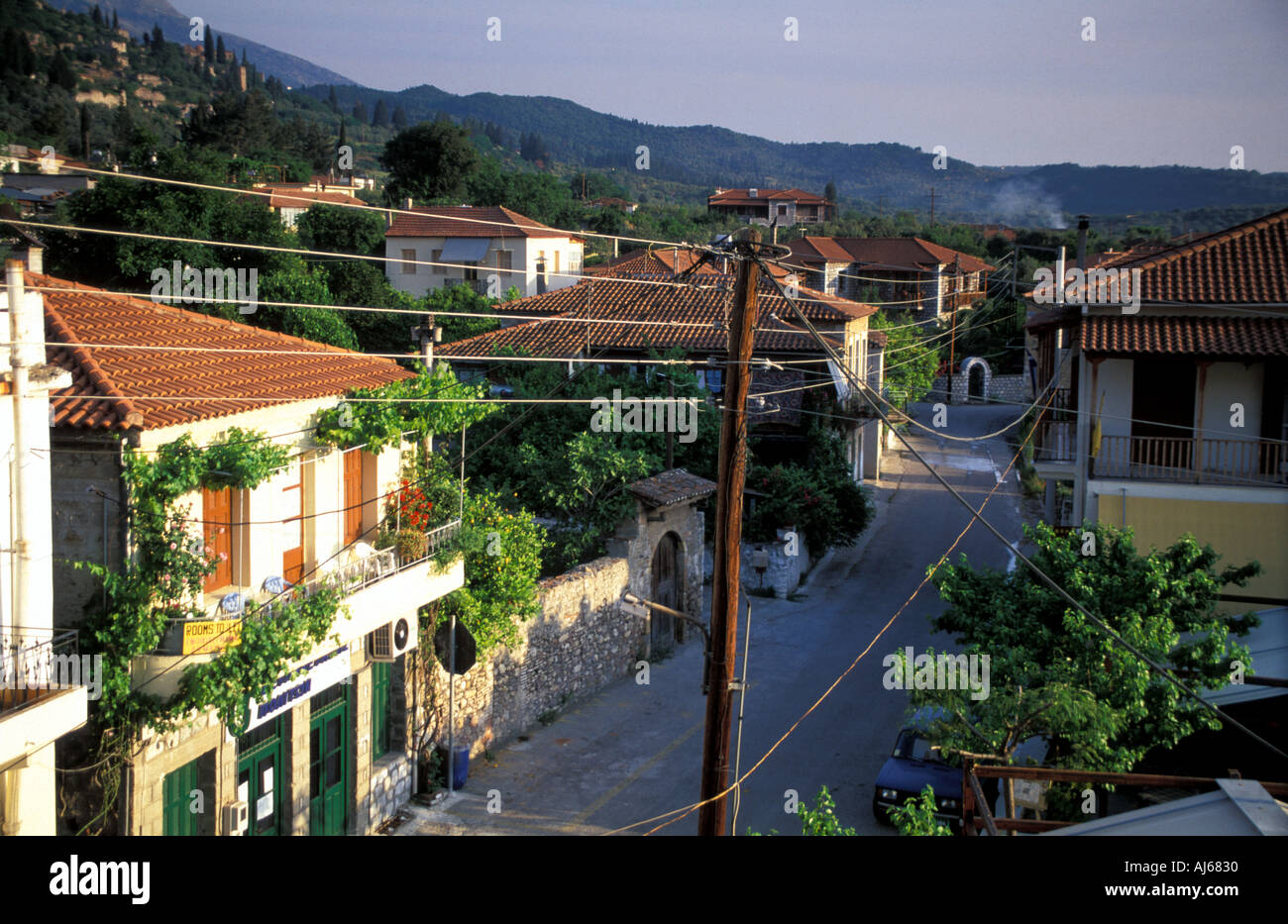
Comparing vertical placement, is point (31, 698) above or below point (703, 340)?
below

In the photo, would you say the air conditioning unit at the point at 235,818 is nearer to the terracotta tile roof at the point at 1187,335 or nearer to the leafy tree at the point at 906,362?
the terracotta tile roof at the point at 1187,335

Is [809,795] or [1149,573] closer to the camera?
[1149,573]

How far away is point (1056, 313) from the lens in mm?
23969

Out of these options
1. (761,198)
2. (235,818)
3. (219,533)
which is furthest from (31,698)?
(761,198)

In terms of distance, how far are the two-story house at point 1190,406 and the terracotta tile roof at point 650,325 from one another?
1206cm

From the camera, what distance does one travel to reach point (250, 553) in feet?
44.7

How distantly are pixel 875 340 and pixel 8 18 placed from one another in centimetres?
13812

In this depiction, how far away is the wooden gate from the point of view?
2458cm

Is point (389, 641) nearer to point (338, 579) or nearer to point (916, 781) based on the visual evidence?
point (338, 579)

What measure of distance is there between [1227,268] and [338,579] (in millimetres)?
18040

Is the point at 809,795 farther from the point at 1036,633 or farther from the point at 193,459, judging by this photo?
the point at 193,459

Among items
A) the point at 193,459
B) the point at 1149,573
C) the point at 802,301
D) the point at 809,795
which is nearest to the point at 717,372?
the point at 802,301

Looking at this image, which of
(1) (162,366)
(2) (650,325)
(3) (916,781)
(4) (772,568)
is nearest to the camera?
(1) (162,366)
